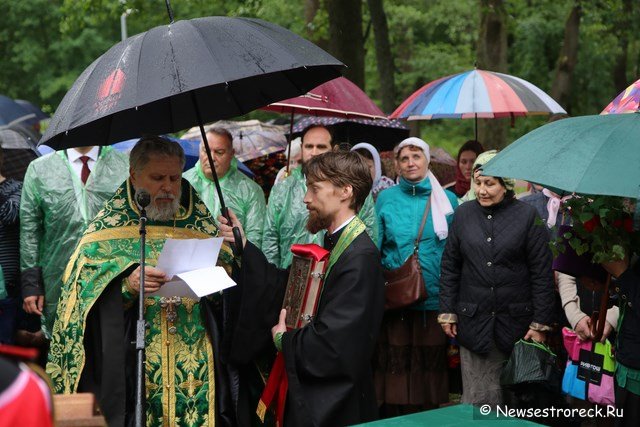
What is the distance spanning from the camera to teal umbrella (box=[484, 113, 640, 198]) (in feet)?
13.9

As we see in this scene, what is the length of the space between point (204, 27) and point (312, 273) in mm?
1294

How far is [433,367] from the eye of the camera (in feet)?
25.4

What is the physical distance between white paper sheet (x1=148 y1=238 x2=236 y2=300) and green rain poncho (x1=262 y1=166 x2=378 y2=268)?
7.72ft

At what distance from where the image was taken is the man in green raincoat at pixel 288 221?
23.6ft

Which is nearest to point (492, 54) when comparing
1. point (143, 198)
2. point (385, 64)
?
point (385, 64)

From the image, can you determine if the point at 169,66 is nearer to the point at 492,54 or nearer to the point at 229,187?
the point at 229,187

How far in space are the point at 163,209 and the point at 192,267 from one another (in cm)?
47

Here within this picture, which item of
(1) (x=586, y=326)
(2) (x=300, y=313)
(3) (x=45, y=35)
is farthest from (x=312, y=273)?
(3) (x=45, y=35)

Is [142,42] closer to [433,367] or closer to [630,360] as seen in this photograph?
[630,360]

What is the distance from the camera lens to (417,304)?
7.50m

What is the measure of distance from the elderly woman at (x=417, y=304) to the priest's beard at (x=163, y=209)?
8.86ft

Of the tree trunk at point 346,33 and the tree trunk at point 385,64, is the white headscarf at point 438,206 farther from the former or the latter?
the tree trunk at point 385,64

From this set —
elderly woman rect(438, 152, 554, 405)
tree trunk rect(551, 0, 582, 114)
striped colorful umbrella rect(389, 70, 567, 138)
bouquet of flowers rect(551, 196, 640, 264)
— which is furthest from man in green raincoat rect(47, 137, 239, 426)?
tree trunk rect(551, 0, 582, 114)

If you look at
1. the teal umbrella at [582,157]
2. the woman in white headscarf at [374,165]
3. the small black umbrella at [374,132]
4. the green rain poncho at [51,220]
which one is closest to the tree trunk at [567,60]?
the small black umbrella at [374,132]
